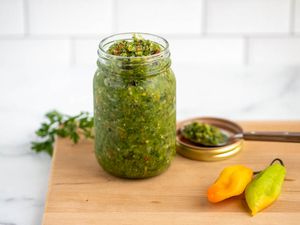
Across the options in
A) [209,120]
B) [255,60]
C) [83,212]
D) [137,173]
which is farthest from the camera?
[255,60]

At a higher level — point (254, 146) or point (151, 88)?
point (151, 88)

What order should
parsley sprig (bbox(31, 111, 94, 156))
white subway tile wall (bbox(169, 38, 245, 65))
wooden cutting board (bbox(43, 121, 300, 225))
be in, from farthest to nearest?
white subway tile wall (bbox(169, 38, 245, 65)) → parsley sprig (bbox(31, 111, 94, 156)) → wooden cutting board (bbox(43, 121, 300, 225))

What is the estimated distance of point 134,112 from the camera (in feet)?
5.20

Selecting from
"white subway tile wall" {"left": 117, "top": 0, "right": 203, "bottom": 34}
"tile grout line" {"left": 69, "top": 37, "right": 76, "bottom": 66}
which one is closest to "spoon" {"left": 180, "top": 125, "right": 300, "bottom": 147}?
"white subway tile wall" {"left": 117, "top": 0, "right": 203, "bottom": 34}

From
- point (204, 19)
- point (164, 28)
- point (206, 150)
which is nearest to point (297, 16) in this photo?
point (204, 19)

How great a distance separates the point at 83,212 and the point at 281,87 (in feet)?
3.24

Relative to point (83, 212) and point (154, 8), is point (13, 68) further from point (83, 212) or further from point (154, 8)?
point (83, 212)

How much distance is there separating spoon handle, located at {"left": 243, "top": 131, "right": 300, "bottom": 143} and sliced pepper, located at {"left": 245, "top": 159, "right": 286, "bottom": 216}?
0.51 ft

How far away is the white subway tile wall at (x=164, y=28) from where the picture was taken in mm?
2391

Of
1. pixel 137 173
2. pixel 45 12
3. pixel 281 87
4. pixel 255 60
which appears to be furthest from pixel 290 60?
pixel 137 173

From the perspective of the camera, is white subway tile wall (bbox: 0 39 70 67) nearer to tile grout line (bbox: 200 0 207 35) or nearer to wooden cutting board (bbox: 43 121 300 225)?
tile grout line (bbox: 200 0 207 35)

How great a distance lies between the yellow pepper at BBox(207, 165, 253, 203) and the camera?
1565 millimetres

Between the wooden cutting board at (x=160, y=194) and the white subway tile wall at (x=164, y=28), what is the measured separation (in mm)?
691

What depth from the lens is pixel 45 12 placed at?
7.88ft
